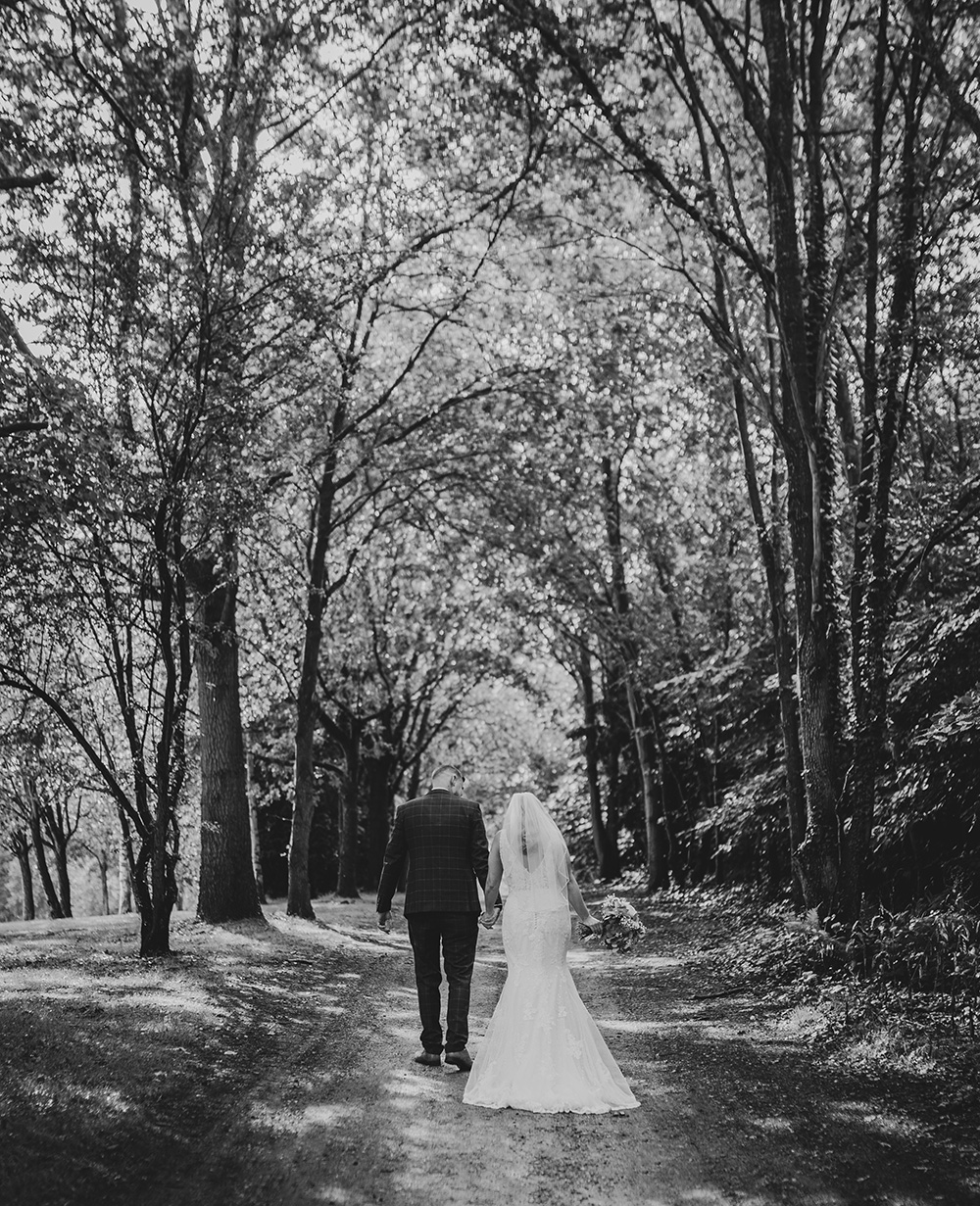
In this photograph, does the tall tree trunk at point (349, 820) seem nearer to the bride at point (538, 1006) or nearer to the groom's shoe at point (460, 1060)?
the bride at point (538, 1006)

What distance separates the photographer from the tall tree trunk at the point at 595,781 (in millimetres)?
28688

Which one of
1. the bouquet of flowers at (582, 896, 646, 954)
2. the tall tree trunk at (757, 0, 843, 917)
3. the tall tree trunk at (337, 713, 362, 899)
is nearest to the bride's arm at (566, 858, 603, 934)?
the bouquet of flowers at (582, 896, 646, 954)

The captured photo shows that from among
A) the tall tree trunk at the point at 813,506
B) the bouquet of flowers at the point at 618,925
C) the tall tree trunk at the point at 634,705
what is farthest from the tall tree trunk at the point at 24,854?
the bouquet of flowers at the point at 618,925

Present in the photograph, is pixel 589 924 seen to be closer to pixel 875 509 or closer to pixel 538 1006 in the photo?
pixel 538 1006

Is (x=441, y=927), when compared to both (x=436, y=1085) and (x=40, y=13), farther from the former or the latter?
(x=40, y=13)

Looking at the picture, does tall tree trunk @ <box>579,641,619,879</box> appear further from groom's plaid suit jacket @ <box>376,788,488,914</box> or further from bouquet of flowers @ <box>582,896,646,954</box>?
groom's plaid suit jacket @ <box>376,788,488,914</box>

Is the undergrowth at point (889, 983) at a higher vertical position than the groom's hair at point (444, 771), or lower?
lower

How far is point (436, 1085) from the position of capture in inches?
249

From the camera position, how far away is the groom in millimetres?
6961

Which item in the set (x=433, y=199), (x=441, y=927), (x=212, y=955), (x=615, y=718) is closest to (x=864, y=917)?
(x=441, y=927)

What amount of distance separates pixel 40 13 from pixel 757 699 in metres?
13.7

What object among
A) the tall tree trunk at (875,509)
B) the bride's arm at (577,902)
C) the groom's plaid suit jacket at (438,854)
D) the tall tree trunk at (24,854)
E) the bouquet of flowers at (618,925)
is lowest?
the tall tree trunk at (24,854)

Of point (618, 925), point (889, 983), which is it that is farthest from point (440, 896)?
point (889, 983)

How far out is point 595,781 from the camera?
94.3 ft
